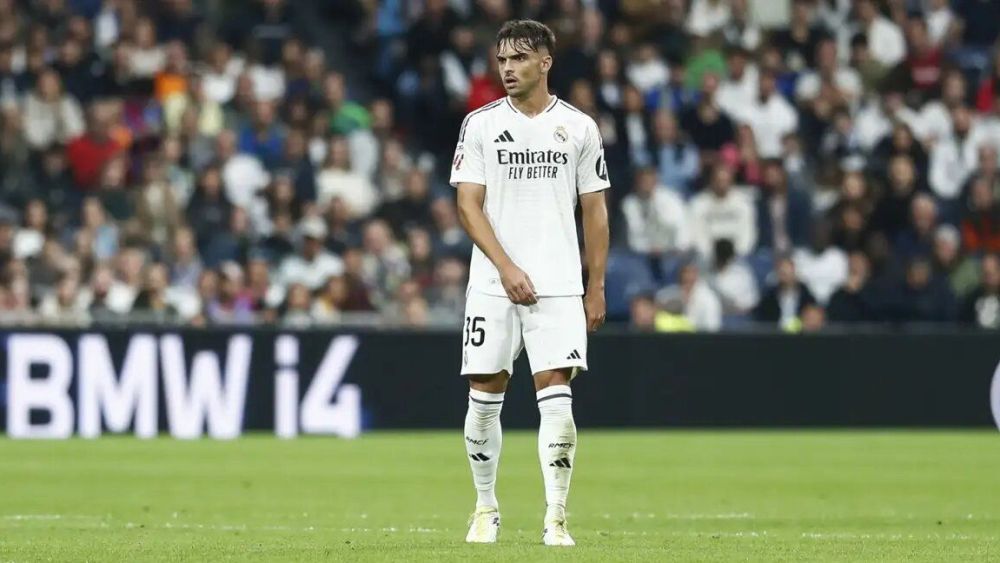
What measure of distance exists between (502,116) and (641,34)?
1496cm

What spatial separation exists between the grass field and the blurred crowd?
74.7 inches

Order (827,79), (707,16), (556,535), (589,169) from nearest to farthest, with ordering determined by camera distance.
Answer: (556,535)
(589,169)
(827,79)
(707,16)

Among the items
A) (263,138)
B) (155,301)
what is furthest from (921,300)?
(155,301)

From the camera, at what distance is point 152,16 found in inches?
893

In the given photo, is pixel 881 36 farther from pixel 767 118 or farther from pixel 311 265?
pixel 311 265

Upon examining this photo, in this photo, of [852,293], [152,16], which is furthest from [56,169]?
[852,293]

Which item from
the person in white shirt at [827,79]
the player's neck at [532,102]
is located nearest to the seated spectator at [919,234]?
the person in white shirt at [827,79]

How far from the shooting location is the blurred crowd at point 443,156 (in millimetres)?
20109

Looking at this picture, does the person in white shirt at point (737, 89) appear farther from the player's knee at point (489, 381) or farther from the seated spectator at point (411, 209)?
the player's knee at point (489, 381)

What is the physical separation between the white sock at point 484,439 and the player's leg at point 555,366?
29cm

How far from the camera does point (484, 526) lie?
8898 millimetres

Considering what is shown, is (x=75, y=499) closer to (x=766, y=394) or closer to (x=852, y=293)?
(x=766, y=394)

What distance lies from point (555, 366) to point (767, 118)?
14.6m

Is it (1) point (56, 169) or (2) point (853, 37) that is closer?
Result: (1) point (56, 169)
